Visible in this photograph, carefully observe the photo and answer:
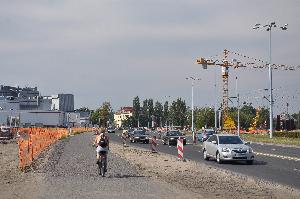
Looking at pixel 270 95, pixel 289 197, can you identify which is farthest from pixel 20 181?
pixel 270 95

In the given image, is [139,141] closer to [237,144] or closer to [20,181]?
[237,144]

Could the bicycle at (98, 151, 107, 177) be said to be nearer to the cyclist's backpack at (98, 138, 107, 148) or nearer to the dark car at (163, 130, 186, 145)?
the cyclist's backpack at (98, 138, 107, 148)

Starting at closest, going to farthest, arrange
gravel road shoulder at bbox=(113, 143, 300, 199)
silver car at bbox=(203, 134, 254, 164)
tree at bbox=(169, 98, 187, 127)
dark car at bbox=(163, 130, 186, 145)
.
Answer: gravel road shoulder at bbox=(113, 143, 300, 199) → silver car at bbox=(203, 134, 254, 164) → dark car at bbox=(163, 130, 186, 145) → tree at bbox=(169, 98, 187, 127)

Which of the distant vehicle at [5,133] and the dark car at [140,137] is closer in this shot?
the dark car at [140,137]

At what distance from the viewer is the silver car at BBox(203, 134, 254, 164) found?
27.4 meters

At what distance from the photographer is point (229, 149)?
2750cm

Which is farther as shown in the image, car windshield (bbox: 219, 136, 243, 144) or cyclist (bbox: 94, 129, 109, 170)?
car windshield (bbox: 219, 136, 243, 144)

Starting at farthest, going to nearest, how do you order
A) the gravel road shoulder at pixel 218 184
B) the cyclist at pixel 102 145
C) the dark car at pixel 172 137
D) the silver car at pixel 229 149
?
1. the dark car at pixel 172 137
2. the silver car at pixel 229 149
3. the cyclist at pixel 102 145
4. the gravel road shoulder at pixel 218 184

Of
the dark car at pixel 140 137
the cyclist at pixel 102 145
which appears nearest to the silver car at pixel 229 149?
the cyclist at pixel 102 145

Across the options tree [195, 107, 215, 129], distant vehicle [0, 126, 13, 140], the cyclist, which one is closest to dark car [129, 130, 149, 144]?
distant vehicle [0, 126, 13, 140]

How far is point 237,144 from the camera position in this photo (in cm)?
2817

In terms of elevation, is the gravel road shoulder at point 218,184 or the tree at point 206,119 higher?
the tree at point 206,119

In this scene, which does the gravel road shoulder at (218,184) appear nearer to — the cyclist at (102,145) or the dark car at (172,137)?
the cyclist at (102,145)

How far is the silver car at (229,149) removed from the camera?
27.4 meters
